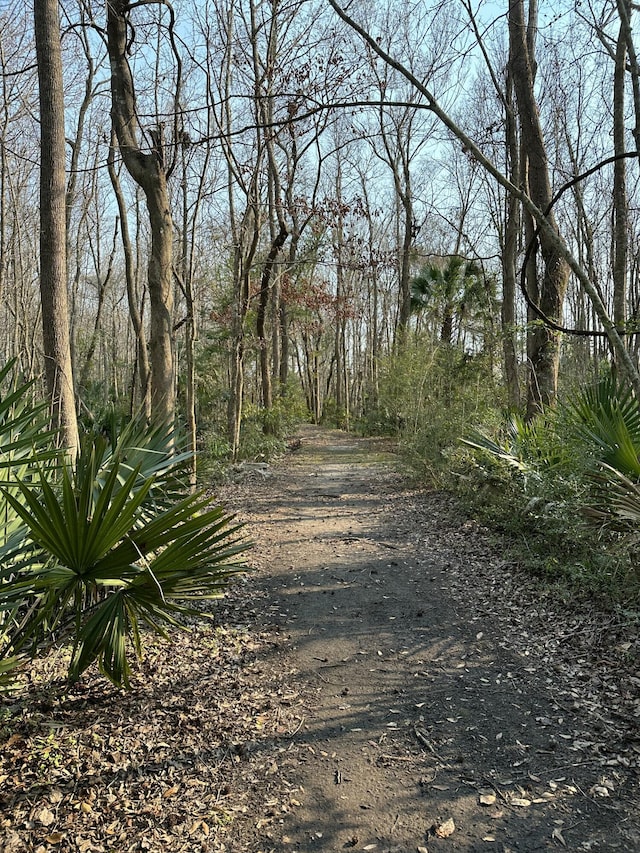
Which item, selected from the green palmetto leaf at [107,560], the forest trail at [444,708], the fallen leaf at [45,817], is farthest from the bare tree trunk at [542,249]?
the fallen leaf at [45,817]

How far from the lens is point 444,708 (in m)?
3.61

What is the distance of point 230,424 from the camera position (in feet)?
46.5

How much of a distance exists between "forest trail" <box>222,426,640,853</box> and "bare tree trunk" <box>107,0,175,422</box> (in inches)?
124

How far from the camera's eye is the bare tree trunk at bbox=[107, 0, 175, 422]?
25.8 feet

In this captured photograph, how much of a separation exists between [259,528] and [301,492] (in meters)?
2.79

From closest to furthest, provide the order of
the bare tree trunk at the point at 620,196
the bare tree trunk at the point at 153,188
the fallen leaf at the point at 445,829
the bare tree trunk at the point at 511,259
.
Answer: the fallen leaf at the point at 445,829, the bare tree trunk at the point at 153,188, the bare tree trunk at the point at 620,196, the bare tree trunk at the point at 511,259

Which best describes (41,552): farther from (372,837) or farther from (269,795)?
(372,837)

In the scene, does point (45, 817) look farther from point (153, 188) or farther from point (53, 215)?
point (153, 188)

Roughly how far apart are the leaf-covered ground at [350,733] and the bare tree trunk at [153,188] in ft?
12.7

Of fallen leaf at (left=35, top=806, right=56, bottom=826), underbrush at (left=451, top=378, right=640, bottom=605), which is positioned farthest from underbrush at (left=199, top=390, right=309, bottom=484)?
fallen leaf at (left=35, top=806, right=56, bottom=826)

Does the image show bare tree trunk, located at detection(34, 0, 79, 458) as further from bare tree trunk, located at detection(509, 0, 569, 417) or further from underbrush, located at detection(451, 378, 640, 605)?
bare tree trunk, located at detection(509, 0, 569, 417)

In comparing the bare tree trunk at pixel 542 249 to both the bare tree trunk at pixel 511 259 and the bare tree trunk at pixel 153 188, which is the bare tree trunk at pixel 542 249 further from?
the bare tree trunk at pixel 153 188

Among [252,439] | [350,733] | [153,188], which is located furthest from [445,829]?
[252,439]

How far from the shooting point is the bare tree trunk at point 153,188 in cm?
786
